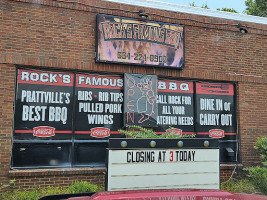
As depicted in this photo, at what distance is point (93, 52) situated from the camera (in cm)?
796

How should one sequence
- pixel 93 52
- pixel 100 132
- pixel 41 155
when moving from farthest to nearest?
pixel 93 52
pixel 100 132
pixel 41 155

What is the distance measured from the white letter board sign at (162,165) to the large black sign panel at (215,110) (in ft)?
13.1

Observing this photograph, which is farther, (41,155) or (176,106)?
(176,106)

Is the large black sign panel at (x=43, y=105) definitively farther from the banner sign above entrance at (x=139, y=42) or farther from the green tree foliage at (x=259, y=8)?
the green tree foliage at (x=259, y=8)

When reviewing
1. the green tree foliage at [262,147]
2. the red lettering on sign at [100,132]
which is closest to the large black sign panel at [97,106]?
the red lettering on sign at [100,132]

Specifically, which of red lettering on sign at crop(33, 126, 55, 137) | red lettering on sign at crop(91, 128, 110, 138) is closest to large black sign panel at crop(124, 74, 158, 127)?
red lettering on sign at crop(91, 128, 110, 138)

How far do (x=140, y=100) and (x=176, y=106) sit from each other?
128 cm

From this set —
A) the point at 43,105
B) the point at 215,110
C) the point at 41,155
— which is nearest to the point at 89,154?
the point at 41,155

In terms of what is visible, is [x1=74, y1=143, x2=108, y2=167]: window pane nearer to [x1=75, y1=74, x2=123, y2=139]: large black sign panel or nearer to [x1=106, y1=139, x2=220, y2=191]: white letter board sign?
[x1=75, y1=74, x2=123, y2=139]: large black sign panel

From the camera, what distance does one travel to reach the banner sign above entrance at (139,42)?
7984 millimetres

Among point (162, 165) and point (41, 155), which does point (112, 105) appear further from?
point (162, 165)

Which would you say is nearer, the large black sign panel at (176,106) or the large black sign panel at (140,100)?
the large black sign panel at (140,100)

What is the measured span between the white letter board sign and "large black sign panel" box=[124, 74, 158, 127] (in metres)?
3.40

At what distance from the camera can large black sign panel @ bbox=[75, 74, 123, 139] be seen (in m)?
7.72
